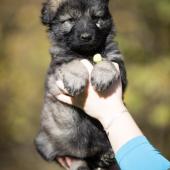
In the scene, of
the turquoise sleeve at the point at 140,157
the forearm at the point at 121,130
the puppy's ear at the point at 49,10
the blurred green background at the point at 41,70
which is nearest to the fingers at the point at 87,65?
the puppy's ear at the point at 49,10

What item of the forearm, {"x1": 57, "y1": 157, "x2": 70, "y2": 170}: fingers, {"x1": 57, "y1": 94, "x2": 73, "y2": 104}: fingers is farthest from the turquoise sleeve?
{"x1": 57, "y1": 157, "x2": 70, "y2": 170}: fingers

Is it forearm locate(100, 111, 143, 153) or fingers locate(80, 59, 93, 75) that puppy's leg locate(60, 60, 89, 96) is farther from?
forearm locate(100, 111, 143, 153)

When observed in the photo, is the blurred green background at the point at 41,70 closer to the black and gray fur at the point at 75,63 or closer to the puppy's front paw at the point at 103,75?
the black and gray fur at the point at 75,63

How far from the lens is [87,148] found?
4066 millimetres

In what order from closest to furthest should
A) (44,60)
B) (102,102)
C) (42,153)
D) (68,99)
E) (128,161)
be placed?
1. (128,161)
2. (102,102)
3. (68,99)
4. (42,153)
5. (44,60)

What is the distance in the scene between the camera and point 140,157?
299 cm

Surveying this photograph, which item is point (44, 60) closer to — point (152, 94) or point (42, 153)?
point (152, 94)

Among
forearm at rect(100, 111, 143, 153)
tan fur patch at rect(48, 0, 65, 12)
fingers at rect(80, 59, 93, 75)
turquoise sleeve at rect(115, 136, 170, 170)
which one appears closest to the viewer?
turquoise sleeve at rect(115, 136, 170, 170)

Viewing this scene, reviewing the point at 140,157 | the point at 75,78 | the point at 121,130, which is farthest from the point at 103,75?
the point at 140,157

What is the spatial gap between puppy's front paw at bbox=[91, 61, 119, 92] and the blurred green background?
3453 millimetres

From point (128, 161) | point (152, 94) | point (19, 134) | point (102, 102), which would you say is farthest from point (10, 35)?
point (128, 161)

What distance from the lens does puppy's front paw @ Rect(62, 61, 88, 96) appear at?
3.71 metres

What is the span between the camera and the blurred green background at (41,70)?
730cm

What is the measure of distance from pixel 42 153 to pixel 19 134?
3218 mm
